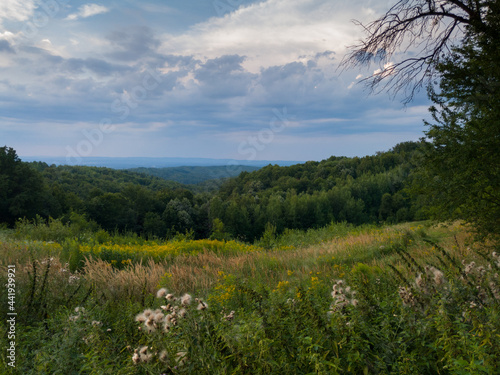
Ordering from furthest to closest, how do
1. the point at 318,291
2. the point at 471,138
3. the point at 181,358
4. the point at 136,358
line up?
the point at 471,138 → the point at 318,291 → the point at 181,358 → the point at 136,358

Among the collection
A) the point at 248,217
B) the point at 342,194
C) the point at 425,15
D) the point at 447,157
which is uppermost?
the point at 425,15

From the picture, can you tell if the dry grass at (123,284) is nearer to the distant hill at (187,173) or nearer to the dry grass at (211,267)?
the dry grass at (211,267)

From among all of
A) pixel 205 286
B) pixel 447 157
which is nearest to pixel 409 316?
pixel 205 286

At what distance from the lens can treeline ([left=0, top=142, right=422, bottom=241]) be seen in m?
31.5

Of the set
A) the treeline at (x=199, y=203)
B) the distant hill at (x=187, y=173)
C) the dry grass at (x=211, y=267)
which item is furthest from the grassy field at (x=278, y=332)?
the distant hill at (x=187, y=173)

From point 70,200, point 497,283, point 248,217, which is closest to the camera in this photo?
point 497,283

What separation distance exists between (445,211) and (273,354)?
7254 mm

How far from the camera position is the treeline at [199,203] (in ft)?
103

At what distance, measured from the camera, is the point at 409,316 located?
2670 millimetres

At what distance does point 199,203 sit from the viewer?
61.4m

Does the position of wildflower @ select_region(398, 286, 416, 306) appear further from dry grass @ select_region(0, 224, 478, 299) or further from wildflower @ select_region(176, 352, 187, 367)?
dry grass @ select_region(0, 224, 478, 299)

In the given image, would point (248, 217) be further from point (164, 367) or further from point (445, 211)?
point (164, 367)

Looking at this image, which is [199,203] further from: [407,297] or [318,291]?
[407,297]

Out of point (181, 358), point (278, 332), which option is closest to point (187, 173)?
point (278, 332)
